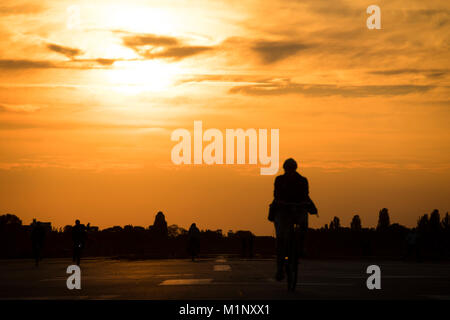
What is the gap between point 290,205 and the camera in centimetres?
1628

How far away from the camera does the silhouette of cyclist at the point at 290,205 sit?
53.4 ft

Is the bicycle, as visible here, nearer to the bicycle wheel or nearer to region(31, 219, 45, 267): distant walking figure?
the bicycle wheel

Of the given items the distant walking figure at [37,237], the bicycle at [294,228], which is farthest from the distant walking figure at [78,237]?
the bicycle at [294,228]

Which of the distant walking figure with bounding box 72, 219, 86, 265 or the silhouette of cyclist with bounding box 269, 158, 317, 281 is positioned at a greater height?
the silhouette of cyclist with bounding box 269, 158, 317, 281

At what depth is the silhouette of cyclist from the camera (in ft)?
53.4

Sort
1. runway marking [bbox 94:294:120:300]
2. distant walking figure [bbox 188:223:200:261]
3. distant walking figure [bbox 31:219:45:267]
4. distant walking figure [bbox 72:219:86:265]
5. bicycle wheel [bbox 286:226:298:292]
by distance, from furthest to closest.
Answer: distant walking figure [bbox 188:223:200:261] < distant walking figure [bbox 31:219:45:267] < distant walking figure [bbox 72:219:86:265] < bicycle wheel [bbox 286:226:298:292] < runway marking [bbox 94:294:120:300]

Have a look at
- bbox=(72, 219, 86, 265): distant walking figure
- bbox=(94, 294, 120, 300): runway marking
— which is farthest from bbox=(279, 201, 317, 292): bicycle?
bbox=(72, 219, 86, 265): distant walking figure

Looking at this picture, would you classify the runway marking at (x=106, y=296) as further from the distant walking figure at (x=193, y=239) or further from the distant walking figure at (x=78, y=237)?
the distant walking figure at (x=193, y=239)

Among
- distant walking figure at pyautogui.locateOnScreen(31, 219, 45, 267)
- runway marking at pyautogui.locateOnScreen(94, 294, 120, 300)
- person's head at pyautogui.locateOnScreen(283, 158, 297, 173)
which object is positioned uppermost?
person's head at pyautogui.locateOnScreen(283, 158, 297, 173)

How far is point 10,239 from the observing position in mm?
178750
